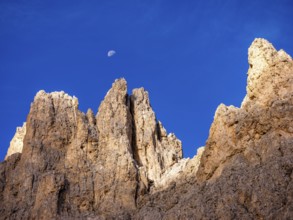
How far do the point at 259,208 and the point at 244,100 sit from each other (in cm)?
1705

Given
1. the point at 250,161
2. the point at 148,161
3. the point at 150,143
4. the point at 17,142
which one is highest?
the point at 17,142

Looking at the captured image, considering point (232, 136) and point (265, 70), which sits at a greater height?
point (265, 70)

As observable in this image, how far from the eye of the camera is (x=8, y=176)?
77.1 m

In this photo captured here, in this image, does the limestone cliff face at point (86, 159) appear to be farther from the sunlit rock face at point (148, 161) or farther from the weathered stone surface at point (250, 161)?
the weathered stone surface at point (250, 161)

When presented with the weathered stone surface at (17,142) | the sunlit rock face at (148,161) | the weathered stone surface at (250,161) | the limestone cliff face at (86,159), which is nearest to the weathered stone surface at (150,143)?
the limestone cliff face at (86,159)

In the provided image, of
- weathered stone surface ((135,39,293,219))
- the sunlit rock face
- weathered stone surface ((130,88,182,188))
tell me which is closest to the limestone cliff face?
weathered stone surface ((130,88,182,188))

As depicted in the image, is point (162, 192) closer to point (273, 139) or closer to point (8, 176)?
point (273, 139)

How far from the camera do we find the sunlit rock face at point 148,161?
196ft

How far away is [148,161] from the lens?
263 ft

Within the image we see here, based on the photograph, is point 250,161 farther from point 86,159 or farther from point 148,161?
point 86,159

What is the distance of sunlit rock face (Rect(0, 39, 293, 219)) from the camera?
59781 mm

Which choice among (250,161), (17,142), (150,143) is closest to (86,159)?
(150,143)

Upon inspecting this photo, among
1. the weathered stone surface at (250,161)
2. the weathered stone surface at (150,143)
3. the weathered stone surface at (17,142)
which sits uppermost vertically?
the weathered stone surface at (17,142)

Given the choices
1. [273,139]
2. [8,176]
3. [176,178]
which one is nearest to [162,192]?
[176,178]
